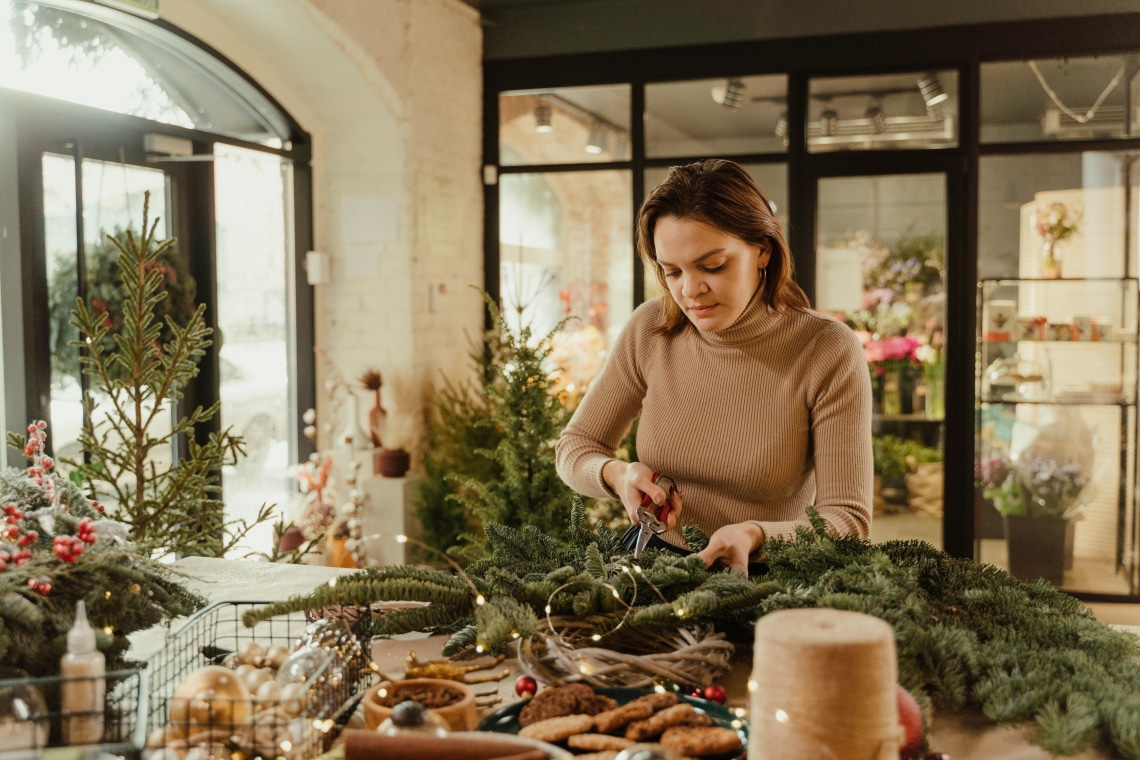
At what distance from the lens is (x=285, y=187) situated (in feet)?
16.8

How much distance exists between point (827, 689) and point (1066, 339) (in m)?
4.77

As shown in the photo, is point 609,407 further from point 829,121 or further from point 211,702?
point 829,121

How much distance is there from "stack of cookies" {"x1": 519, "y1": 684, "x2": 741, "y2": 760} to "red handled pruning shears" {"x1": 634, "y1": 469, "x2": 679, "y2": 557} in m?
0.58

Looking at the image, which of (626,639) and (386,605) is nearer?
(626,639)

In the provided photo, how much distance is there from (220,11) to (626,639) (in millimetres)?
3832

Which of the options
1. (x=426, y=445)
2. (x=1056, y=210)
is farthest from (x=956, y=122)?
(x=426, y=445)

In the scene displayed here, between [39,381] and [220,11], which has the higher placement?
[220,11]

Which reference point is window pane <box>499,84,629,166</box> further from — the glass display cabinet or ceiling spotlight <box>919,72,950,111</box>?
the glass display cabinet

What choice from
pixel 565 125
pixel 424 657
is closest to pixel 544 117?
pixel 565 125

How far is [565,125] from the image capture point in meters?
5.68

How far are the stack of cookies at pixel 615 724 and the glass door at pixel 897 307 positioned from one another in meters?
4.31

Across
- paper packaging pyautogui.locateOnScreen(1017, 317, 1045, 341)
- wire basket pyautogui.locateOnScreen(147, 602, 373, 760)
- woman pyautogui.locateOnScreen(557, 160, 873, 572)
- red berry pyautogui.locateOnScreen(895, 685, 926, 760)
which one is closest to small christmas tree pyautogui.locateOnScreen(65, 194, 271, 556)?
woman pyautogui.locateOnScreen(557, 160, 873, 572)

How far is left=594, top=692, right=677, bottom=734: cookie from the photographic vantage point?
1083 mm

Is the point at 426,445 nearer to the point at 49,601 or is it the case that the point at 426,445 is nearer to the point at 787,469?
the point at 787,469
